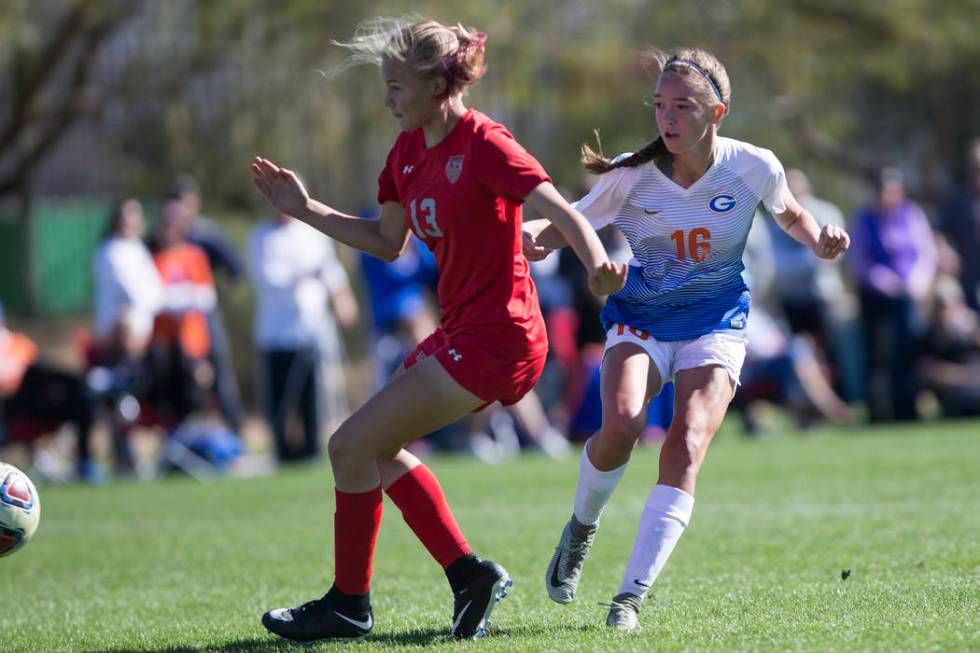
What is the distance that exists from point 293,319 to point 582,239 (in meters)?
8.19

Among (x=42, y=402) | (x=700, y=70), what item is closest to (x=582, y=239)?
(x=700, y=70)

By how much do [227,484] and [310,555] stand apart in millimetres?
4222

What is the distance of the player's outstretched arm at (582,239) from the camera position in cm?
429

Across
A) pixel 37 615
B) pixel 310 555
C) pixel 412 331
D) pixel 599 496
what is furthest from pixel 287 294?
pixel 599 496

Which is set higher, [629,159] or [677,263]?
[629,159]

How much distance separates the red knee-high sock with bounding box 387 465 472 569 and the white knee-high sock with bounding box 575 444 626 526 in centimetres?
46

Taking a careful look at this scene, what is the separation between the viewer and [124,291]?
11594 mm

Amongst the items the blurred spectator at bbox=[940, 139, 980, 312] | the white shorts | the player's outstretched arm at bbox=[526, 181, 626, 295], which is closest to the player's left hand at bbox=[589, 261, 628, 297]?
the player's outstretched arm at bbox=[526, 181, 626, 295]

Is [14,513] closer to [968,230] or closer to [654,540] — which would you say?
[654,540]

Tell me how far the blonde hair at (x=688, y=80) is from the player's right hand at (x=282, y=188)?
3.29ft

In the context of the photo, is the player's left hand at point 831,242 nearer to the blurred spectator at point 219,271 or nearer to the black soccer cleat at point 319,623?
the black soccer cleat at point 319,623

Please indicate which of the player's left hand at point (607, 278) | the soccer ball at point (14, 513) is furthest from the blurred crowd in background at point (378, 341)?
the player's left hand at point (607, 278)

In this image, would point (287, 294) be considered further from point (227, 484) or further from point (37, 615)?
point (37, 615)

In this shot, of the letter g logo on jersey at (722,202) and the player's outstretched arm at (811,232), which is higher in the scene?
the letter g logo on jersey at (722,202)
